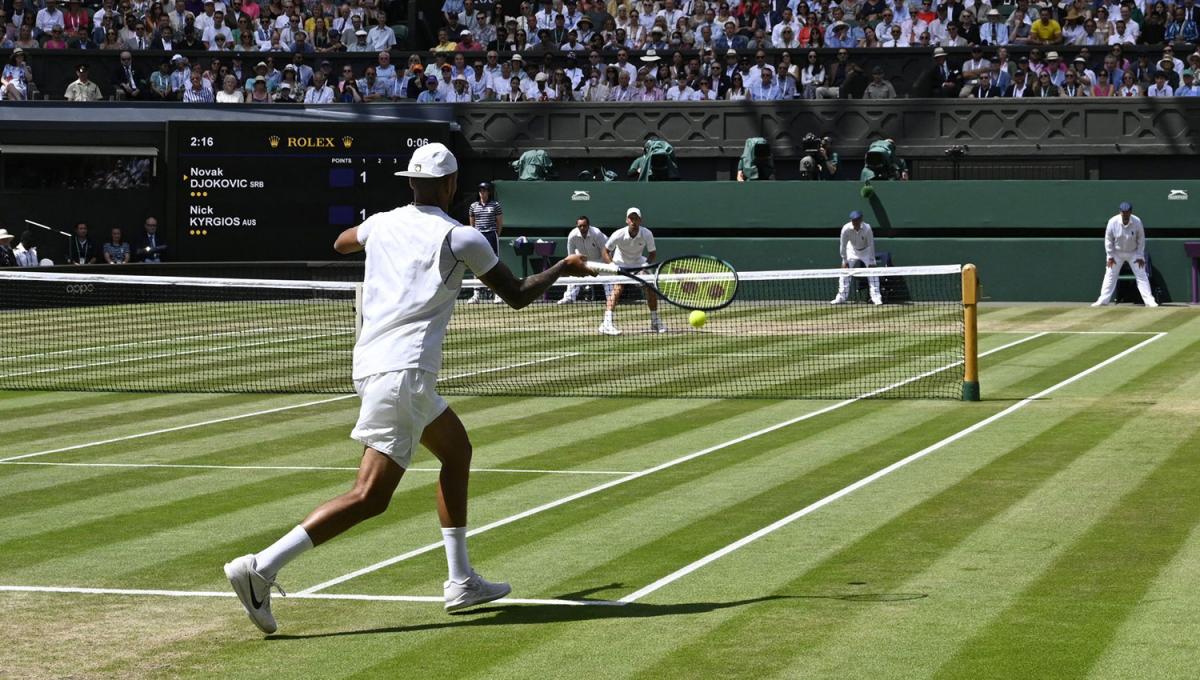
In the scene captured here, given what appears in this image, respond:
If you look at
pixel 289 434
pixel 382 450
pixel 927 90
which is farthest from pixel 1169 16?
pixel 382 450

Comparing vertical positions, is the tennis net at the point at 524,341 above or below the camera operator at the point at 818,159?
below

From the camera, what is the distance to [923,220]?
35.9m

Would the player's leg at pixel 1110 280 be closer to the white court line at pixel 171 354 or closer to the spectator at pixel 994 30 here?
the spectator at pixel 994 30

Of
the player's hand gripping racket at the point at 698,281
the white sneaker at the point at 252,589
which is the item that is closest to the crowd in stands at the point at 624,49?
the player's hand gripping racket at the point at 698,281

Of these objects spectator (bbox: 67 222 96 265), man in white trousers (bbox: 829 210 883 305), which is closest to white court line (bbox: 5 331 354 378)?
spectator (bbox: 67 222 96 265)

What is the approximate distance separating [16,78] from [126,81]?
7.60 feet

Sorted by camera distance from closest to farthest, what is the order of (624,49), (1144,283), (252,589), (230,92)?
(252,589) < (1144,283) < (230,92) < (624,49)

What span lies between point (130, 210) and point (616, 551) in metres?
28.2

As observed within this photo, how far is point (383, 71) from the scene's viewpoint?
3844cm

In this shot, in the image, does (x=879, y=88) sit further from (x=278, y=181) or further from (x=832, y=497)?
(x=832, y=497)

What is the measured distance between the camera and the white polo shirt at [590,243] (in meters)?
31.2

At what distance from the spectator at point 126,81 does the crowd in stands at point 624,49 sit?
31 millimetres

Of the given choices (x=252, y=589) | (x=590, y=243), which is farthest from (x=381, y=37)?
(x=252, y=589)

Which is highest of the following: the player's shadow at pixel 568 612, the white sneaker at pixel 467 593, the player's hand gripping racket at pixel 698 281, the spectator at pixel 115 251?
the player's hand gripping racket at pixel 698 281
